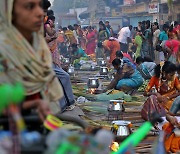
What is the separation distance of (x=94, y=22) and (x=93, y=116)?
2846cm

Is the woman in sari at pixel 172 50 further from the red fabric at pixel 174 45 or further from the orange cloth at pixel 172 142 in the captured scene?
the orange cloth at pixel 172 142

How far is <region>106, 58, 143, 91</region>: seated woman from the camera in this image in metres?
9.51

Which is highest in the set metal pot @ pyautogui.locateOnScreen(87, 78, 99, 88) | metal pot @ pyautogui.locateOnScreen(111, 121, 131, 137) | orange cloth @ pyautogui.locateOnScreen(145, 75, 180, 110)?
orange cloth @ pyautogui.locateOnScreen(145, 75, 180, 110)

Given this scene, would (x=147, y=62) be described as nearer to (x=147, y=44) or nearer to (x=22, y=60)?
(x=147, y=44)

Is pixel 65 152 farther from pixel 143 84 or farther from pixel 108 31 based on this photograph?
pixel 108 31

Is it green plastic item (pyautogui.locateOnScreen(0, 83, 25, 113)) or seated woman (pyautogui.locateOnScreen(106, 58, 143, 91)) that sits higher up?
green plastic item (pyautogui.locateOnScreen(0, 83, 25, 113))

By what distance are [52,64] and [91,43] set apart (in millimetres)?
16567

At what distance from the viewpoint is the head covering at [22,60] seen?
2529mm

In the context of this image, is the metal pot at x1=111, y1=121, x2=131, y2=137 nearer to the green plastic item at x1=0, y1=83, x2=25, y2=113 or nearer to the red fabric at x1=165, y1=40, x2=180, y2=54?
the green plastic item at x1=0, y1=83, x2=25, y2=113

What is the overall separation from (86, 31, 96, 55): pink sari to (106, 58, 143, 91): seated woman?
36.1 feet

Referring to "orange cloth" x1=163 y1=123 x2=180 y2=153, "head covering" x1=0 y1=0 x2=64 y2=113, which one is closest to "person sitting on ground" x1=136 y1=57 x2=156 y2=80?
"orange cloth" x1=163 y1=123 x2=180 y2=153

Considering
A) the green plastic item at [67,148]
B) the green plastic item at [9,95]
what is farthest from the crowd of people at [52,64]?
the green plastic item at [67,148]

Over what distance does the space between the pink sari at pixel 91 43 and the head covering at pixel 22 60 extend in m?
18.0

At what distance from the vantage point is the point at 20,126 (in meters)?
2.15
